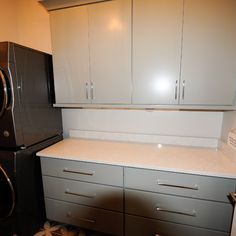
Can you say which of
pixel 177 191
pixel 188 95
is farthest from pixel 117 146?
pixel 188 95

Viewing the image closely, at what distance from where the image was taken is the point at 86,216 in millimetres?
1405

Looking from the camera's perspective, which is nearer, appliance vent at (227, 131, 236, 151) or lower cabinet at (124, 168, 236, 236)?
lower cabinet at (124, 168, 236, 236)

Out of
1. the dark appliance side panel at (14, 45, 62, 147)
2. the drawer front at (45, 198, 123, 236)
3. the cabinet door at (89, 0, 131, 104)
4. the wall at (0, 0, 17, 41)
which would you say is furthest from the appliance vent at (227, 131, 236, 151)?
the wall at (0, 0, 17, 41)

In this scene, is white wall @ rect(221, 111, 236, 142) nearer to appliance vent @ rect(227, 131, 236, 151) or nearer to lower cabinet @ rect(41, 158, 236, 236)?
appliance vent @ rect(227, 131, 236, 151)

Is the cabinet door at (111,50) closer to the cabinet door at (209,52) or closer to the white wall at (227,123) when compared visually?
the cabinet door at (209,52)

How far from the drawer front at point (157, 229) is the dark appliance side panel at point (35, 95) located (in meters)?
1.09

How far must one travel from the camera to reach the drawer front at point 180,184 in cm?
107

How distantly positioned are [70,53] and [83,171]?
1067 mm

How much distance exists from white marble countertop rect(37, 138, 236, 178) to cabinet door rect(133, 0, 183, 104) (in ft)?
1.55

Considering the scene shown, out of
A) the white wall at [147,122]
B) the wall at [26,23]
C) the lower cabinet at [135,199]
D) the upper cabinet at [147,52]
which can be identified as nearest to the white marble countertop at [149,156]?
the lower cabinet at [135,199]

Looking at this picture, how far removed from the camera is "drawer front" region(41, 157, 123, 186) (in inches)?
49.8

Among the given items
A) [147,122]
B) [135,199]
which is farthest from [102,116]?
[135,199]

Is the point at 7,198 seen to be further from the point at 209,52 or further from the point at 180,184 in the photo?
the point at 209,52

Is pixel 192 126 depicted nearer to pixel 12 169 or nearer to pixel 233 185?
pixel 233 185
